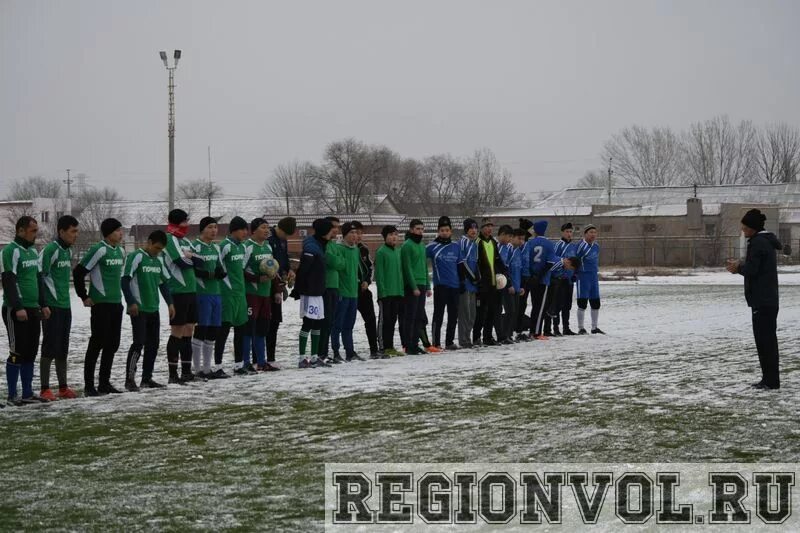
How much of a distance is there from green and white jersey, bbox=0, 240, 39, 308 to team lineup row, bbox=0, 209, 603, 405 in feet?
0.04

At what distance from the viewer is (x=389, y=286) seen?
16391 mm

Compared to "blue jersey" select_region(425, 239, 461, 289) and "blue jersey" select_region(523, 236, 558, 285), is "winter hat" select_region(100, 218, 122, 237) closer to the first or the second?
"blue jersey" select_region(425, 239, 461, 289)

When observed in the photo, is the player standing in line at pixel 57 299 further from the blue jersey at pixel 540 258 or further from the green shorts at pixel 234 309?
the blue jersey at pixel 540 258

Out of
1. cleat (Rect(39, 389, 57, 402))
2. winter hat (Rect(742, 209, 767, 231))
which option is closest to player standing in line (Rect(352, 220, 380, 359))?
cleat (Rect(39, 389, 57, 402))

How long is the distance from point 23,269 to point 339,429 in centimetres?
408

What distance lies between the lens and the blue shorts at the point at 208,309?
44.5 ft

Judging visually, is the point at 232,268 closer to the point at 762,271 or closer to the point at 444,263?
the point at 444,263

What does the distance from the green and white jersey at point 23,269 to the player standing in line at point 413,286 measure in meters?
6.40

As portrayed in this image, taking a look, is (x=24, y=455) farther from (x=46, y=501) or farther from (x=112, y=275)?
(x=112, y=275)

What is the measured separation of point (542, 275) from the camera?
63.9 feet

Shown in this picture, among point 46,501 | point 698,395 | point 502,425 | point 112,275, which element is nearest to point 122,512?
point 46,501

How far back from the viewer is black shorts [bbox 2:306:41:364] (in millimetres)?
11289

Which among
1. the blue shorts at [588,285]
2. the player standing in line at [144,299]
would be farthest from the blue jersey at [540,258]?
the player standing in line at [144,299]

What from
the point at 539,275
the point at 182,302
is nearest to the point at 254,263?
the point at 182,302
